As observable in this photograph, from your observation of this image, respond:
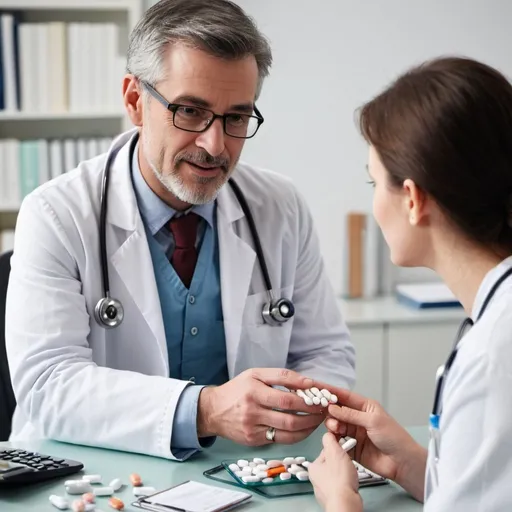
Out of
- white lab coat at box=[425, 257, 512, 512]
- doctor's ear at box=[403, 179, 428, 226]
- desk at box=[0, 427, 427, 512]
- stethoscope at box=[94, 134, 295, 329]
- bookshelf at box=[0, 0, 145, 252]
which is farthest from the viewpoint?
bookshelf at box=[0, 0, 145, 252]

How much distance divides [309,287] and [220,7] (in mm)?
664

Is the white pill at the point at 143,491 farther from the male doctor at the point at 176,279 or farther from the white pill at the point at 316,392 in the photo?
the white pill at the point at 316,392

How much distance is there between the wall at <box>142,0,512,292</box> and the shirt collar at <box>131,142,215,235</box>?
1456 millimetres

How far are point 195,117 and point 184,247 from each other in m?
0.30

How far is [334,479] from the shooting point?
A: 4.34ft

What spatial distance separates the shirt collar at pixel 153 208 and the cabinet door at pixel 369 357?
1257 millimetres

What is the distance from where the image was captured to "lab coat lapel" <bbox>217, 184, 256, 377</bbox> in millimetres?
1971

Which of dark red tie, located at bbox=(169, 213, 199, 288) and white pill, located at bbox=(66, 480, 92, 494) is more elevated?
dark red tie, located at bbox=(169, 213, 199, 288)

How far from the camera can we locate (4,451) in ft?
4.92

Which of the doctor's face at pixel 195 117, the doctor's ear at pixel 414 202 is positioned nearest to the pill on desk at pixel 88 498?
the doctor's ear at pixel 414 202

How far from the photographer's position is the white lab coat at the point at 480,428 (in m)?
1.10

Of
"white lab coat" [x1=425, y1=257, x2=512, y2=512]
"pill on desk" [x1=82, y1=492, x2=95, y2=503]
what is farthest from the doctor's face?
"white lab coat" [x1=425, y1=257, x2=512, y2=512]

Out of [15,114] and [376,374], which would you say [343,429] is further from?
[15,114]

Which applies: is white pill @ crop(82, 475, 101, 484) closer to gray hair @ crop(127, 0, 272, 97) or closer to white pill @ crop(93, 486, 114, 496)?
white pill @ crop(93, 486, 114, 496)
